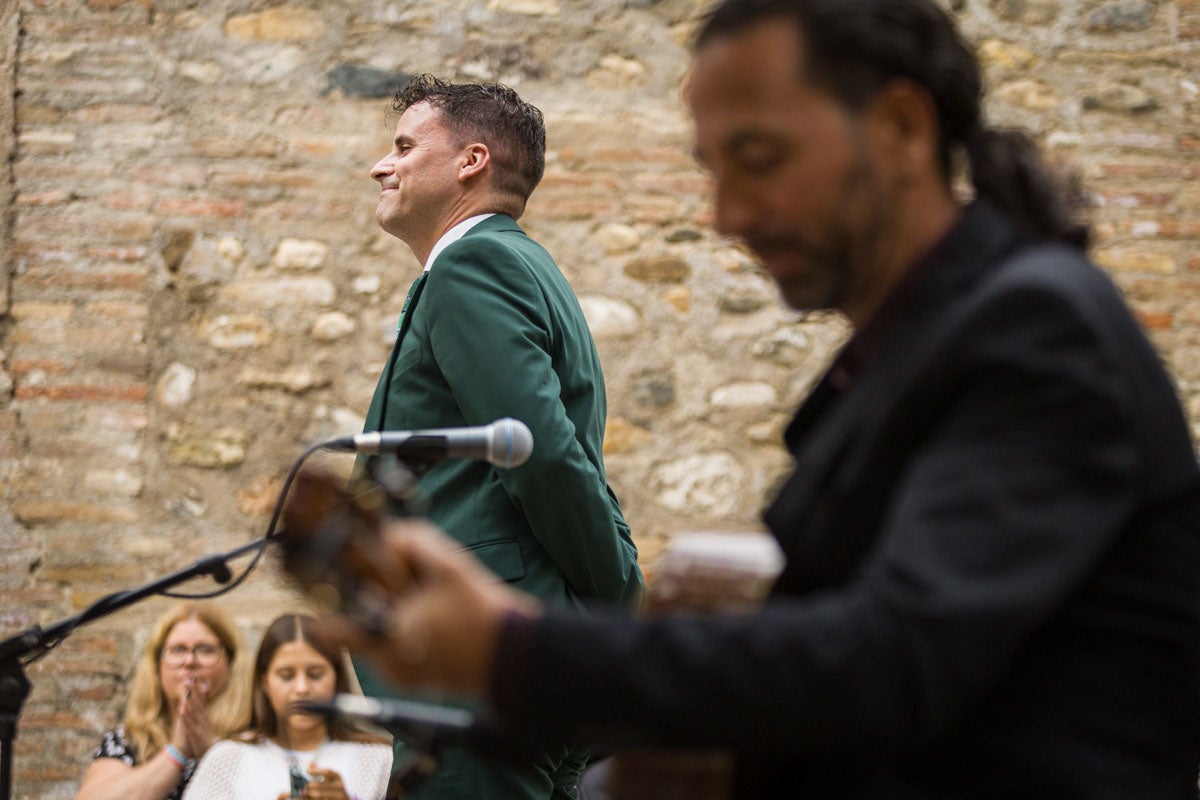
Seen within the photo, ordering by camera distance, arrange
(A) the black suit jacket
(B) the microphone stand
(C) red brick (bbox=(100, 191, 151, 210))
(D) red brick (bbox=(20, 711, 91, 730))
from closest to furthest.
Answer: (A) the black suit jacket
(B) the microphone stand
(D) red brick (bbox=(20, 711, 91, 730))
(C) red brick (bbox=(100, 191, 151, 210))

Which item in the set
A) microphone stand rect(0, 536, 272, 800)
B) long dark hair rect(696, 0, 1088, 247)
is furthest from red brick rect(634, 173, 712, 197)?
long dark hair rect(696, 0, 1088, 247)

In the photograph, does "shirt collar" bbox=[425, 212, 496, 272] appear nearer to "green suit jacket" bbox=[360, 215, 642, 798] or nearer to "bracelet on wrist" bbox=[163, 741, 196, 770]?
"green suit jacket" bbox=[360, 215, 642, 798]

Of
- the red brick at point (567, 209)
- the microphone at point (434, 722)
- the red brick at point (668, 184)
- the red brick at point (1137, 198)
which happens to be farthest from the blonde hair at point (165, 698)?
the red brick at point (1137, 198)

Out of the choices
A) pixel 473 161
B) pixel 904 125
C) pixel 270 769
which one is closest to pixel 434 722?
pixel 904 125

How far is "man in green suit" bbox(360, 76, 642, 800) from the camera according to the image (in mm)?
2637

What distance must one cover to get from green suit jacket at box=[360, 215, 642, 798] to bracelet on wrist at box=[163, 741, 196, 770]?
1.15 m

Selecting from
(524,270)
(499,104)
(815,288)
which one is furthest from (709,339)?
(815,288)

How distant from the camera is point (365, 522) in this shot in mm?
1057

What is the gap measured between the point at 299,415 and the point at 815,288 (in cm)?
370

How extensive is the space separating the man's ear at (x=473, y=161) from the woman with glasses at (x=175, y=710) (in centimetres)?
153

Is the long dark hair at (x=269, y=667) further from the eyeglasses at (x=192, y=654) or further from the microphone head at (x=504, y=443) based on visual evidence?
the microphone head at (x=504, y=443)

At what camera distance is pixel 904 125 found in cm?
117

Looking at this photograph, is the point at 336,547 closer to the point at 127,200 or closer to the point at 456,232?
the point at 456,232

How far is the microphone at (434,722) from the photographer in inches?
41.4
